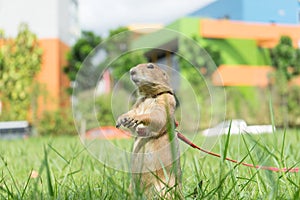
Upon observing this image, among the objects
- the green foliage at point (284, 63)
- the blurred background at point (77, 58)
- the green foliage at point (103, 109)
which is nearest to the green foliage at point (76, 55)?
the blurred background at point (77, 58)

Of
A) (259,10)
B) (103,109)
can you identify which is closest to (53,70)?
(259,10)

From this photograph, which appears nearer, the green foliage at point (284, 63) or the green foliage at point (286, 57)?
the green foliage at point (284, 63)

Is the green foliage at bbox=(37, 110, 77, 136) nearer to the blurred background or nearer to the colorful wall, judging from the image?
the blurred background

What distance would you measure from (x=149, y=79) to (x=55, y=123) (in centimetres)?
1214

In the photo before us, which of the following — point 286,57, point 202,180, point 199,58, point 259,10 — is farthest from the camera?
point 259,10

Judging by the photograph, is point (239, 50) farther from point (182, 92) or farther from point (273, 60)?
point (182, 92)

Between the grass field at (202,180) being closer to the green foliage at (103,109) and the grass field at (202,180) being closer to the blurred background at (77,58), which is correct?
the green foliage at (103,109)

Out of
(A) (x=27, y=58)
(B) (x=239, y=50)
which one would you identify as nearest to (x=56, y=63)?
(A) (x=27, y=58)

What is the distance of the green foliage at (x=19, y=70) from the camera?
1411 cm

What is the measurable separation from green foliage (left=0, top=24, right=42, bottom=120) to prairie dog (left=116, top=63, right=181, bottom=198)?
1293 centimetres

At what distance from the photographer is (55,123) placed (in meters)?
13.1

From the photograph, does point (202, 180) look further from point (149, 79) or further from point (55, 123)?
point (55, 123)

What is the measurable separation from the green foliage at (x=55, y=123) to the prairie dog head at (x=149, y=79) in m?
11.8

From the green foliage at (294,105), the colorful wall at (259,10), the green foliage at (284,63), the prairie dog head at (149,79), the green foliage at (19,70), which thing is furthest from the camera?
the colorful wall at (259,10)
